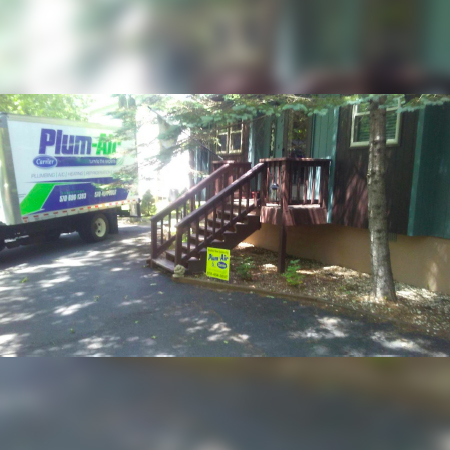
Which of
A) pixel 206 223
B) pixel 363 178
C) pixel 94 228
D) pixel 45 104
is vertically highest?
pixel 45 104

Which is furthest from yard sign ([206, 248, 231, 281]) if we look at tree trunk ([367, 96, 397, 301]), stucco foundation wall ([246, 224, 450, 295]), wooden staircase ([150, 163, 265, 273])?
stucco foundation wall ([246, 224, 450, 295])

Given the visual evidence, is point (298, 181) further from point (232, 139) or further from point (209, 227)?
point (232, 139)

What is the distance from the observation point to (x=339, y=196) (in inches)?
274

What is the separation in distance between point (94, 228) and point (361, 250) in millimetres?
7522

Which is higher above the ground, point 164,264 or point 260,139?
point 260,139

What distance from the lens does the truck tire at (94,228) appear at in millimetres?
10141

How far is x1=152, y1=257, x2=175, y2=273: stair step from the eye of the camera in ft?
21.7

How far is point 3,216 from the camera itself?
7.64m

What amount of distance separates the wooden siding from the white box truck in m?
5.37

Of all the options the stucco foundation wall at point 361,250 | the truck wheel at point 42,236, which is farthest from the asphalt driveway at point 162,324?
the truck wheel at point 42,236

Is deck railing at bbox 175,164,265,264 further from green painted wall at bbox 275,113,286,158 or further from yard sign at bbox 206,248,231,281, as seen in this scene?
green painted wall at bbox 275,113,286,158

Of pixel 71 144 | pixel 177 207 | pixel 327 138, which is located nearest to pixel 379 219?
pixel 327 138

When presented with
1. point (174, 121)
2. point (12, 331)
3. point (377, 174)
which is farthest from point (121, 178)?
point (377, 174)

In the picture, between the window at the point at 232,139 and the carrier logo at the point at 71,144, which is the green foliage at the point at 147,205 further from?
the window at the point at 232,139
